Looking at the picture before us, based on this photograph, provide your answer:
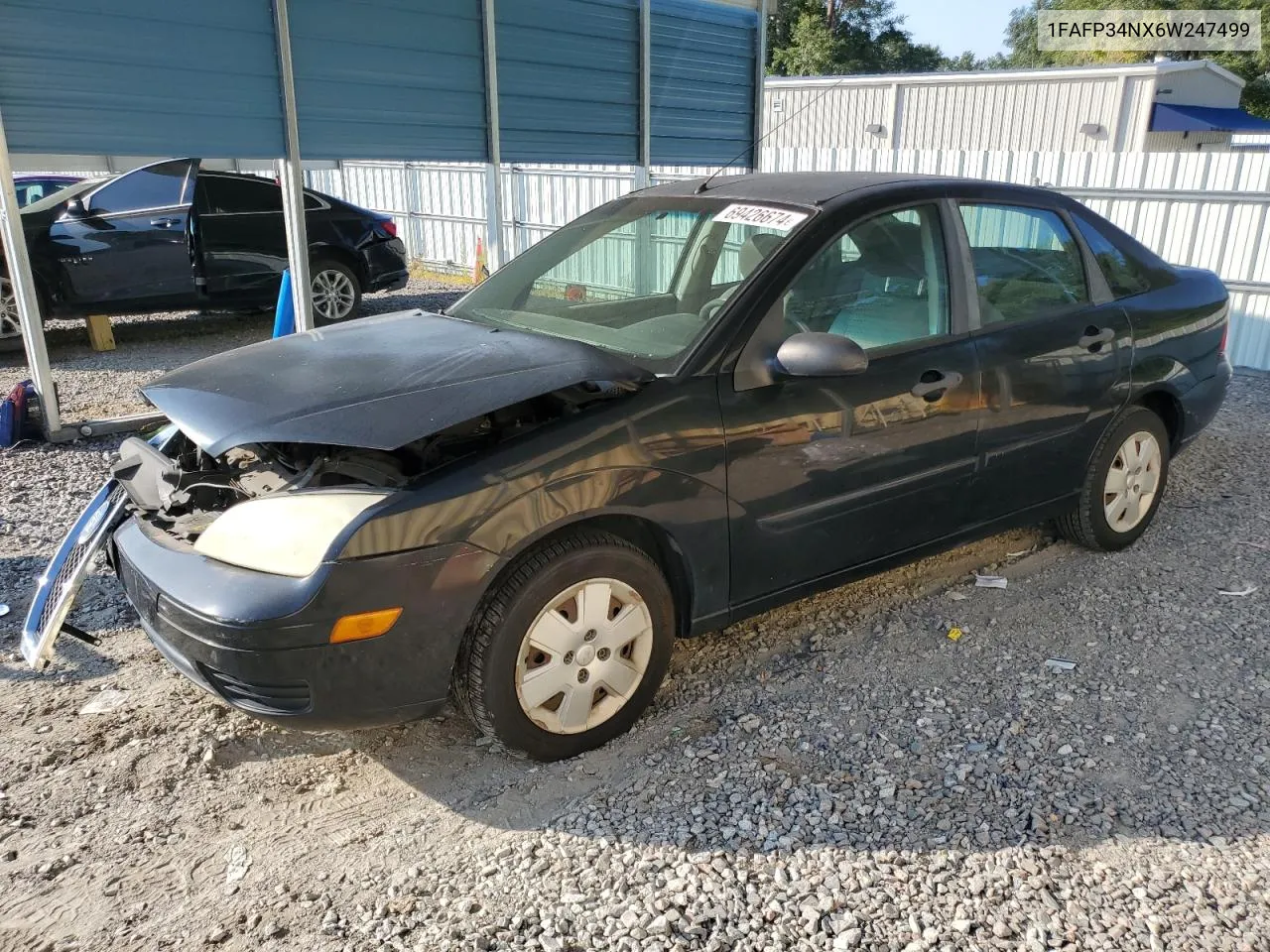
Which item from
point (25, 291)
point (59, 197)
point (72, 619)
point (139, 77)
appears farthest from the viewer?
point (59, 197)

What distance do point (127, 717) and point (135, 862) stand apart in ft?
2.52

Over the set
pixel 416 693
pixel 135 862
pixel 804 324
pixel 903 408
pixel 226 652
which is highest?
pixel 804 324

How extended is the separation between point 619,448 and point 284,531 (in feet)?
3.14

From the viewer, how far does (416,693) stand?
→ 268 centimetres

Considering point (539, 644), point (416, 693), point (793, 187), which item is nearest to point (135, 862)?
point (416, 693)

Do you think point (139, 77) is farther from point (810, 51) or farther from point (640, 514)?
point (810, 51)

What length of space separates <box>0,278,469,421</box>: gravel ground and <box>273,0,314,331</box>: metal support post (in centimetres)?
145

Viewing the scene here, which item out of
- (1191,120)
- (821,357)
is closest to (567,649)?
(821,357)

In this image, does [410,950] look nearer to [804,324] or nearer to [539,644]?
[539,644]

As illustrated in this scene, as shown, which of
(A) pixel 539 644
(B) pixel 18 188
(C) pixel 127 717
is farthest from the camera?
(B) pixel 18 188

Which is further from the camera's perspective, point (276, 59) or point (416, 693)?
point (276, 59)

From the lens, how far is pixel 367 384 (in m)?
2.88

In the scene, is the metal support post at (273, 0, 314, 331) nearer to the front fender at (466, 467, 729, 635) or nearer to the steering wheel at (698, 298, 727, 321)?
the steering wheel at (698, 298, 727, 321)

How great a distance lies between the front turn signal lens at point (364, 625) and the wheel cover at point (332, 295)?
8717mm
